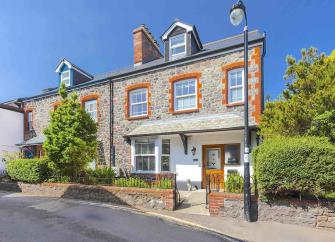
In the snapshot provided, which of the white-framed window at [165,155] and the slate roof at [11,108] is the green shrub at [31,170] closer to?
the white-framed window at [165,155]

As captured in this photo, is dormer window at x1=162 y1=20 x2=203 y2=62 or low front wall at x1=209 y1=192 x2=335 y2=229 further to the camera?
dormer window at x1=162 y1=20 x2=203 y2=62

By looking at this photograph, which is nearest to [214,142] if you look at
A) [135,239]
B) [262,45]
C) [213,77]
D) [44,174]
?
[213,77]

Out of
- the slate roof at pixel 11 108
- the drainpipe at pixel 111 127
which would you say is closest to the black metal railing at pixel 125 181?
the drainpipe at pixel 111 127

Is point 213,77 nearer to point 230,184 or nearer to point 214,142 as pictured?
point 214,142

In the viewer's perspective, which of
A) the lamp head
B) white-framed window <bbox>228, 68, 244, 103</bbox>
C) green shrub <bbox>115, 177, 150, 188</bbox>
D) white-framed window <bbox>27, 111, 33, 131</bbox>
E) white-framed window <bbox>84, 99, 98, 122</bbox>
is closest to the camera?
the lamp head

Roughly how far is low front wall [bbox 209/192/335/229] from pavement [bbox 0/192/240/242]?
1.34 metres

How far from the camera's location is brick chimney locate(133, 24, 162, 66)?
17.0 metres

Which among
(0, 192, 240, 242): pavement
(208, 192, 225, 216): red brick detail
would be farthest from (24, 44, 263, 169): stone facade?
(0, 192, 240, 242): pavement

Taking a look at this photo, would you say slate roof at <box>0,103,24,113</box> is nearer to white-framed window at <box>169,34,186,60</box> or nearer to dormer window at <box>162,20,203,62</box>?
dormer window at <box>162,20,203,62</box>

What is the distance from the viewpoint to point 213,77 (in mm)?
12812

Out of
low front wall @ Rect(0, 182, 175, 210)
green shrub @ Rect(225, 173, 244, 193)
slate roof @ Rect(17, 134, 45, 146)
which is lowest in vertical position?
low front wall @ Rect(0, 182, 175, 210)

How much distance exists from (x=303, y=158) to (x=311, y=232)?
1.87 meters

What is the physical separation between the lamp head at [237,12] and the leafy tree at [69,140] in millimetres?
7873

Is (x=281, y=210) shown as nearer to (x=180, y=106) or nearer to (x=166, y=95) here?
(x=180, y=106)
